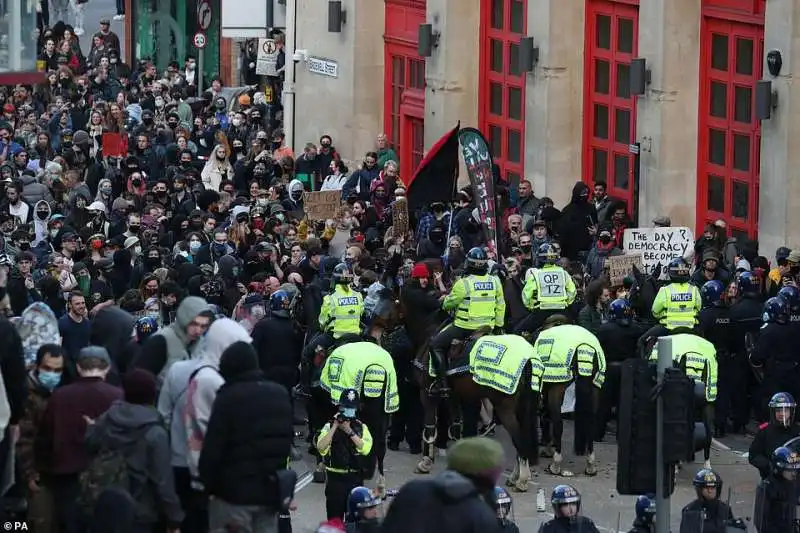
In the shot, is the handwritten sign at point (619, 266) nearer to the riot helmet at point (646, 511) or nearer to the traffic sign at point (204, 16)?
the riot helmet at point (646, 511)

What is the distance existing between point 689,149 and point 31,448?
666 inches

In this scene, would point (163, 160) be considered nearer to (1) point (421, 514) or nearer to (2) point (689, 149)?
(2) point (689, 149)

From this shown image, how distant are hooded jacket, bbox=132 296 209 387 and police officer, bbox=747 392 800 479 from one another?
6.72 m

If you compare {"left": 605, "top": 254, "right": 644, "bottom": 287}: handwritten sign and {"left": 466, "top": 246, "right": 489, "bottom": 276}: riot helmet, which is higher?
{"left": 466, "top": 246, "right": 489, "bottom": 276}: riot helmet

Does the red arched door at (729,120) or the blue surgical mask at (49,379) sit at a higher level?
the red arched door at (729,120)

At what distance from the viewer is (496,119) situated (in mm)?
34500

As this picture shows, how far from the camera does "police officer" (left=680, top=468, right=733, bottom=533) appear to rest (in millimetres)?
18406

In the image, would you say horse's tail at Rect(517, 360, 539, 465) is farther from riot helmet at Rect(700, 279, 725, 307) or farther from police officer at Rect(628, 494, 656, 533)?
police officer at Rect(628, 494, 656, 533)

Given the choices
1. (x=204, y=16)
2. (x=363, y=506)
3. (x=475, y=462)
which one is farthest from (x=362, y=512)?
(x=204, y=16)

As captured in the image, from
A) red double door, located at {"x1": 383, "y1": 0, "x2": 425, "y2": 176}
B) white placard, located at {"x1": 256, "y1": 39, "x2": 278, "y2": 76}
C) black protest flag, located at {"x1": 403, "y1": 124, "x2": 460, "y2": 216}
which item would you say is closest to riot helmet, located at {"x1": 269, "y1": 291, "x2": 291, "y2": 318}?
black protest flag, located at {"x1": 403, "y1": 124, "x2": 460, "y2": 216}

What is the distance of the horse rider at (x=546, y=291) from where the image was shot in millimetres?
22422

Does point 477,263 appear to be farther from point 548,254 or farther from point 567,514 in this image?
point 567,514

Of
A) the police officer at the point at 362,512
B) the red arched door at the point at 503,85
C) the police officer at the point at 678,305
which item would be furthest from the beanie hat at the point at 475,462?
the red arched door at the point at 503,85

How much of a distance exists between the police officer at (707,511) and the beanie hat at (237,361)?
6.01 meters
